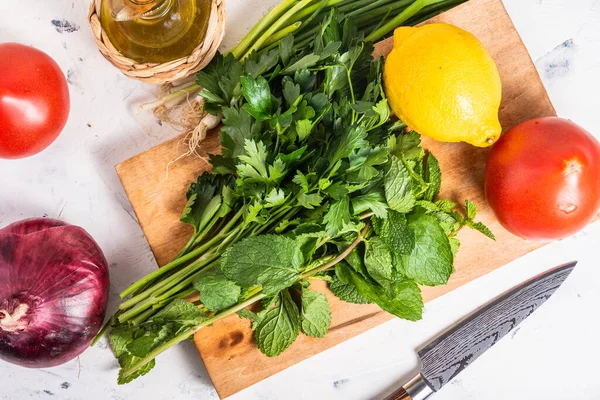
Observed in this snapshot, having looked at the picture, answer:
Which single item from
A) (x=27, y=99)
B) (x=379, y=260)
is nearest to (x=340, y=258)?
(x=379, y=260)

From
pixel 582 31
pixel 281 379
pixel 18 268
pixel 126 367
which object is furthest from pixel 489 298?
pixel 18 268

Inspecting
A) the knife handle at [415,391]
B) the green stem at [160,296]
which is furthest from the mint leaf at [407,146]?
the knife handle at [415,391]

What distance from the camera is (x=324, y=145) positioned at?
0.81 metres

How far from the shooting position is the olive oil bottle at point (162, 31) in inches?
34.7

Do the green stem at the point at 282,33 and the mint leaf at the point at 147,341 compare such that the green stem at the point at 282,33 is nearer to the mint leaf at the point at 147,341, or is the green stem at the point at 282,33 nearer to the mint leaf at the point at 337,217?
the mint leaf at the point at 337,217

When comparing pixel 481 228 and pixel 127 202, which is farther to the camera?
pixel 127 202

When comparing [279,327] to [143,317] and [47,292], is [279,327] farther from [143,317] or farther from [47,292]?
[47,292]

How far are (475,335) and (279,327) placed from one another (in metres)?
0.37

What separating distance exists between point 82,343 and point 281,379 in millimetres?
359

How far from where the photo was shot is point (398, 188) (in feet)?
2.60

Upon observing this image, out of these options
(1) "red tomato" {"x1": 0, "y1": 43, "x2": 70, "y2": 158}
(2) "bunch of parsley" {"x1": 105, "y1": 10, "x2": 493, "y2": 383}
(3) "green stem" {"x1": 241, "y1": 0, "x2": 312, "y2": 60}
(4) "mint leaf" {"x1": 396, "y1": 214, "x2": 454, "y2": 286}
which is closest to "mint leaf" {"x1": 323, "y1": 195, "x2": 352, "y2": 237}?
(2) "bunch of parsley" {"x1": 105, "y1": 10, "x2": 493, "y2": 383}

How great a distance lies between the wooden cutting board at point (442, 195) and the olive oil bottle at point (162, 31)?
147mm

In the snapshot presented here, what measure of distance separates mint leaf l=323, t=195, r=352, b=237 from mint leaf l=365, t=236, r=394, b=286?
89mm

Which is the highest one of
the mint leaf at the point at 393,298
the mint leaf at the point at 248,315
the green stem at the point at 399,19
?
the green stem at the point at 399,19
